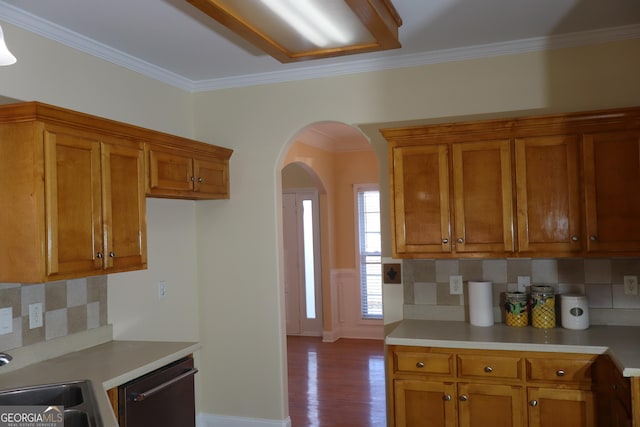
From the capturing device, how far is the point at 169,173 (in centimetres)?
350

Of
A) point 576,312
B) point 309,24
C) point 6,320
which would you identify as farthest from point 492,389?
point 6,320

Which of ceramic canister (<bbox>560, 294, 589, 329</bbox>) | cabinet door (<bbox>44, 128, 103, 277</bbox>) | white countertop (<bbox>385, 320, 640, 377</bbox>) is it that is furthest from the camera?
ceramic canister (<bbox>560, 294, 589, 329</bbox>)

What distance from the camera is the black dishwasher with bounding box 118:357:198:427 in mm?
2646

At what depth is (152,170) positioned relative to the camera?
3.34m

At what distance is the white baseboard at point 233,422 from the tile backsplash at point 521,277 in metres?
1.26

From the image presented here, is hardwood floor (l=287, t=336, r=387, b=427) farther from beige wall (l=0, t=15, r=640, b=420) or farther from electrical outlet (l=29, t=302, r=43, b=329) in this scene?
electrical outlet (l=29, t=302, r=43, b=329)

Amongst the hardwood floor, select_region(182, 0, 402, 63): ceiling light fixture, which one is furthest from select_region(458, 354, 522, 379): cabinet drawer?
select_region(182, 0, 402, 63): ceiling light fixture

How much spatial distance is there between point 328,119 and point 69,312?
2.10 metres

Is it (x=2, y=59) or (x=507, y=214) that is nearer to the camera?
(x=2, y=59)

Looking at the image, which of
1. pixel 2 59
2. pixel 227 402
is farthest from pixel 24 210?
pixel 227 402

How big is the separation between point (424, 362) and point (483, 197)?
104cm

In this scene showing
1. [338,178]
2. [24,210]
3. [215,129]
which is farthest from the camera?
[338,178]

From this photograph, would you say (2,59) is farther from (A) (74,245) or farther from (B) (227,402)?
(B) (227,402)

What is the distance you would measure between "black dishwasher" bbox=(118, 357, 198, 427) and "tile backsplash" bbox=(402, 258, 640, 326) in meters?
→ 1.53
